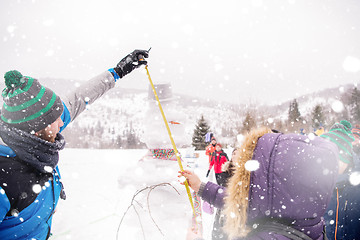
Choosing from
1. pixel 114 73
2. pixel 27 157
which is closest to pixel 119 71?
pixel 114 73

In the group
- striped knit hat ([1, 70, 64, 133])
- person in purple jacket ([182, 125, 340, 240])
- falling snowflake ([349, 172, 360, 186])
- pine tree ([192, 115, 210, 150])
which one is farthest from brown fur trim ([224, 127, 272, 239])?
pine tree ([192, 115, 210, 150])

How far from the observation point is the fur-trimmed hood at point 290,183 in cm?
100

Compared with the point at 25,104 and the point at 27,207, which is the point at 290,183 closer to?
the point at 27,207

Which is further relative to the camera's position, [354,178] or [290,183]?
[354,178]

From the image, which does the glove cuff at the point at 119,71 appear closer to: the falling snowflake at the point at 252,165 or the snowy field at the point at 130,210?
the snowy field at the point at 130,210

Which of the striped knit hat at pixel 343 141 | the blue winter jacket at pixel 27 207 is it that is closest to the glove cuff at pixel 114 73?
the blue winter jacket at pixel 27 207

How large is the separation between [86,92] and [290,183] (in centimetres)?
208

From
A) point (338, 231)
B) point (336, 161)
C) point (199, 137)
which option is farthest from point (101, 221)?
point (199, 137)

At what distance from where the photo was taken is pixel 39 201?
142cm

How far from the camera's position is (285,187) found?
101 centimetres

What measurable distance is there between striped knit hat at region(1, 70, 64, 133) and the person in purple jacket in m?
1.38

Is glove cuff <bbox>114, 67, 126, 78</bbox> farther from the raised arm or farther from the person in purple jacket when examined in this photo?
the person in purple jacket

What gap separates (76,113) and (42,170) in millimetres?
922

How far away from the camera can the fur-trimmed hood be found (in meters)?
1.00
